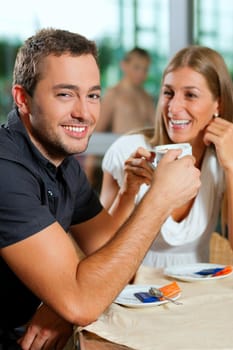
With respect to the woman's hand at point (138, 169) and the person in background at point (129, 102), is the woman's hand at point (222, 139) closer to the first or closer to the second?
the woman's hand at point (138, 169)

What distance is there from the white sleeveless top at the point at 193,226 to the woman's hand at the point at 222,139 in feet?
0.50

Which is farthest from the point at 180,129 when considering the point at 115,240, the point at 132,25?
the point at 132,25

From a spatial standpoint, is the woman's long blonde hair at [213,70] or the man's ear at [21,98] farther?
the woman's long blonde hair at [213,70]

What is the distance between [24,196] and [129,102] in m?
Result: 2.75

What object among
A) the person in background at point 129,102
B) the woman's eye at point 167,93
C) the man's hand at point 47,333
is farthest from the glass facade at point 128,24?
the man's hand at point 47,333

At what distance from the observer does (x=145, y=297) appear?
1.57m

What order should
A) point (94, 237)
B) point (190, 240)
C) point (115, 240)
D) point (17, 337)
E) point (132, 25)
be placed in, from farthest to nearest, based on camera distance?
point (132, 25), point (190, 240), point (94, 237), point (17, 337), point (115, 240)

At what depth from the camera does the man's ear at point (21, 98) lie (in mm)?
1635

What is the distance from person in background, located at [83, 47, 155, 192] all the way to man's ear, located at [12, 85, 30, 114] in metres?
2.43

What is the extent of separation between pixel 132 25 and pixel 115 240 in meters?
2.88

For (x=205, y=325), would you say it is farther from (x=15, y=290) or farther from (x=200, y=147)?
(x=200, y=147)

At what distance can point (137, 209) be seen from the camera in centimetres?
157

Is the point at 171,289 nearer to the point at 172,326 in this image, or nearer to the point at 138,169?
the point at 172,326

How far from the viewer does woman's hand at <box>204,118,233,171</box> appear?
2156mm
